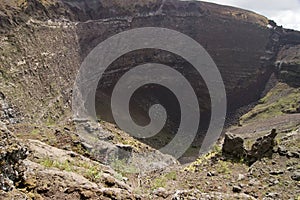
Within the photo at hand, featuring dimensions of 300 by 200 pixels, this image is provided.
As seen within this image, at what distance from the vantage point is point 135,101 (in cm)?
4688

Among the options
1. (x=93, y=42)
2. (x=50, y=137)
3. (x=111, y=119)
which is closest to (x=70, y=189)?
(x=50, y=137)

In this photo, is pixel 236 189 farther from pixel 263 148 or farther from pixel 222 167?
pixel 263 148

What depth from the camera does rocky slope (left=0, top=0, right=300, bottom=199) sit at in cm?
739

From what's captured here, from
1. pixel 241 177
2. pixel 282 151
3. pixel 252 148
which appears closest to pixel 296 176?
pixel 241 177

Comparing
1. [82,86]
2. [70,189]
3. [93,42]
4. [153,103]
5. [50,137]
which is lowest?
[70,189]

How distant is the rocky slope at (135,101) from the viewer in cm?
739

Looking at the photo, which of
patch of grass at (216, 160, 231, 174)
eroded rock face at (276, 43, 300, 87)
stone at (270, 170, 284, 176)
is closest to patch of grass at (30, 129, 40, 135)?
patch of grass at (216, 160, 231, 174)

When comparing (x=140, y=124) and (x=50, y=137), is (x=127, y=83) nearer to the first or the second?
(x=140, y=124)

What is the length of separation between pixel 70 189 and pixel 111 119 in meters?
31.4

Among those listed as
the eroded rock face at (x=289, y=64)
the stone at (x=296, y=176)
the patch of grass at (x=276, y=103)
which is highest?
the eroded rock face at (x=289, y=64)

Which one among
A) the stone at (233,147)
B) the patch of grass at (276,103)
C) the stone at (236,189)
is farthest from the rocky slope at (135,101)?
the patch of grass at (276,103)

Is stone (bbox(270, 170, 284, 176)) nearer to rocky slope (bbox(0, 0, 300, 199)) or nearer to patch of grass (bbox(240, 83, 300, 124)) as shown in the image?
rocky slope (bbox(0, 0, 300, 199))

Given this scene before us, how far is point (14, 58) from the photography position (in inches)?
1214

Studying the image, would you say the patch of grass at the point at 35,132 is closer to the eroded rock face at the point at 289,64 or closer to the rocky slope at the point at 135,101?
the rocky slope at the point at 135,101
